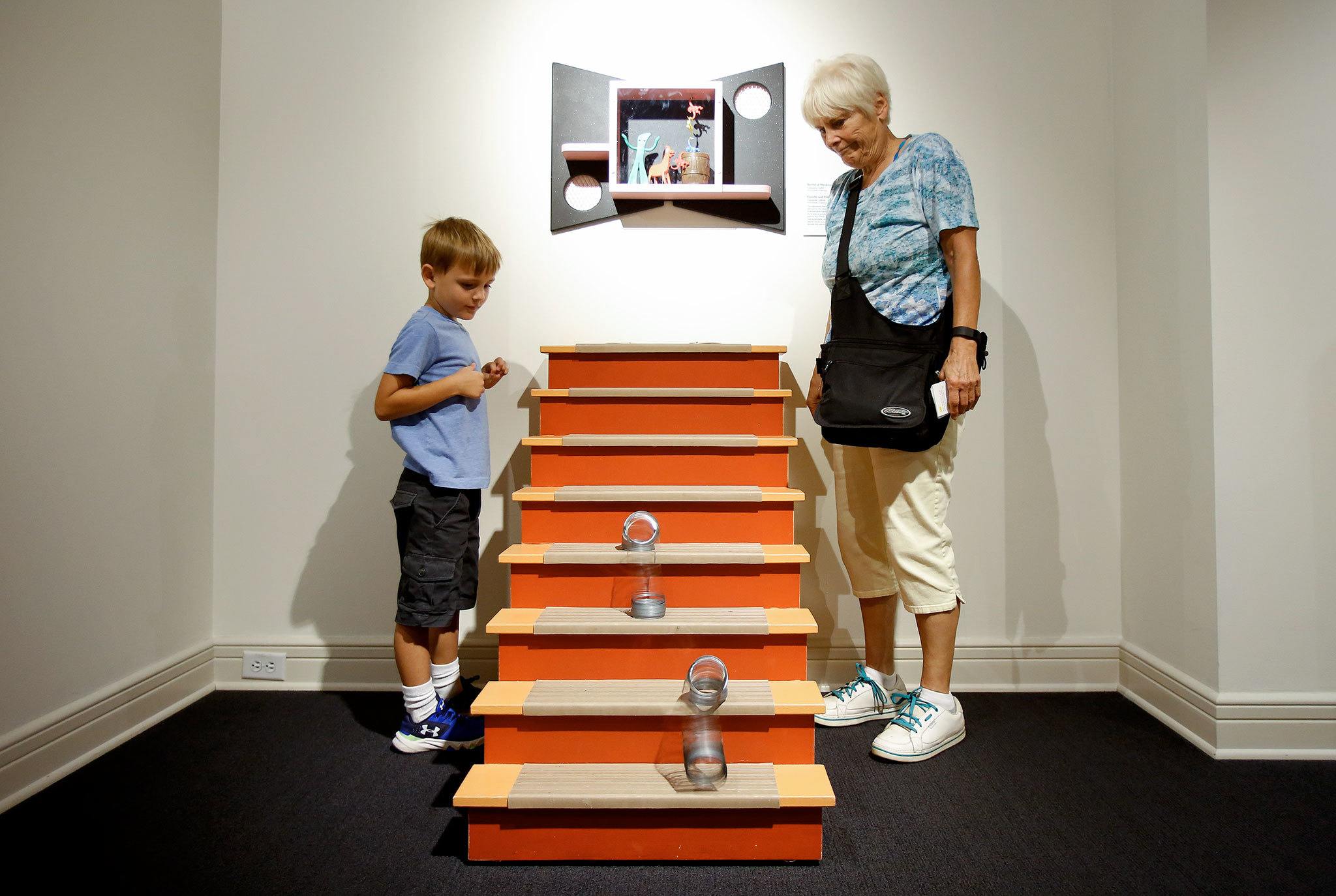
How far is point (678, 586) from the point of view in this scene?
160 cm

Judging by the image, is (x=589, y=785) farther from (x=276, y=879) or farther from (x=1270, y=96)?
(x=1270, y=96)

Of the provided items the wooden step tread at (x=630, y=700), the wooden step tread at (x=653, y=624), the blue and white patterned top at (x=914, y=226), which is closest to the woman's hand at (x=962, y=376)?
the blue and white patterned top at (x=914, y=226)

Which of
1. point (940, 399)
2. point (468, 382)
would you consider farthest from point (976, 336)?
point (468, 382)

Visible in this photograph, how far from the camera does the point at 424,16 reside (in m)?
2.29

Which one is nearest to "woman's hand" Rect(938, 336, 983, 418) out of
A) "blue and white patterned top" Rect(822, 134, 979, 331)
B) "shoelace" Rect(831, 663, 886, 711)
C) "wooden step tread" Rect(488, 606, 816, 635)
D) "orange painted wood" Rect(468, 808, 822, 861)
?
"blue and white patterned top" Rect(822, 134, 979, 331)

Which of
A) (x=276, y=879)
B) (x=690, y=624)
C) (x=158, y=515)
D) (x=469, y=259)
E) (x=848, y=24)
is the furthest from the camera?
(x=848, y=24)

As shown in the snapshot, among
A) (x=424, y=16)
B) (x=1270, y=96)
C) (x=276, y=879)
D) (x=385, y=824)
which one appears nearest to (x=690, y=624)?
(x=385, y=824)

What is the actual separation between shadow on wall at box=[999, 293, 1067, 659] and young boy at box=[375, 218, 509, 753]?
1.56m

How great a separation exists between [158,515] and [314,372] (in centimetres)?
58

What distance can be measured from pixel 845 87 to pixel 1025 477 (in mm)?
1299

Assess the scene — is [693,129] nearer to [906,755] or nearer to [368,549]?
[368,549]

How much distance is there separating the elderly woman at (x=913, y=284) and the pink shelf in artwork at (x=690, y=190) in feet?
1.05

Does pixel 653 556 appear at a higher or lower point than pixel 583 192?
lower

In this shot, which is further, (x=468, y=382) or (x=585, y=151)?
(x=585, y=151)
